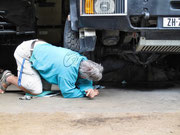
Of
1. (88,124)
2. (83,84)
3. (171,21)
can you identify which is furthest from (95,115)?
(171,21)

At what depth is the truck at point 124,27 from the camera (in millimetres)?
3248

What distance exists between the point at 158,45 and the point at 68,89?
1130 millimetres

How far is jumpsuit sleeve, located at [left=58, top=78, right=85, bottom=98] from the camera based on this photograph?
3301 mm

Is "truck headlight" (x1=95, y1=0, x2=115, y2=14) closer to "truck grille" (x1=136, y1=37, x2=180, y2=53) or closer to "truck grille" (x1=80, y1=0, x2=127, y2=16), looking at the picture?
"truck grille" (x1=80, y1=0, x2=127, y2=16)

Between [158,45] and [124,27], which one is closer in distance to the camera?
[124,27]

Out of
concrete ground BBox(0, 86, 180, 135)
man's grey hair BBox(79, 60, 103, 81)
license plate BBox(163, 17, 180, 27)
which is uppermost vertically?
license plate BBox(163, 17, 180, 27)

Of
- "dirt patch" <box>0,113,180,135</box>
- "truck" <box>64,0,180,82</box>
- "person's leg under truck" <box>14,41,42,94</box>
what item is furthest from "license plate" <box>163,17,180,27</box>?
"person's leg under truck" <box>14,41,42,94</box>

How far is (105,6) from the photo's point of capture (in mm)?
3258

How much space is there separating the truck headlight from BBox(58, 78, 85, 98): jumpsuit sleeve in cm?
86

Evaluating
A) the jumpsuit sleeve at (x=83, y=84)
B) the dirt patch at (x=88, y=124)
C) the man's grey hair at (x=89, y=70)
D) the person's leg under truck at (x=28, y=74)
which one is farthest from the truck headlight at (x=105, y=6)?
the dirt patch at (x=88, y=124)

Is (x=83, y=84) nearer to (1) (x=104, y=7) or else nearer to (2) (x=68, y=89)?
(2) (x=68, y=89)

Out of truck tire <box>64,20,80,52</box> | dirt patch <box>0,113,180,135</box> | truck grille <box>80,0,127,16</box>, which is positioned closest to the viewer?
dirt patch <box>0,113,180,135</box>

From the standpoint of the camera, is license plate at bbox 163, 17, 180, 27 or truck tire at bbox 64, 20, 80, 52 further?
truck tire at bbox 64, 20, 80, 52

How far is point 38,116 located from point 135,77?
8.22 ft
